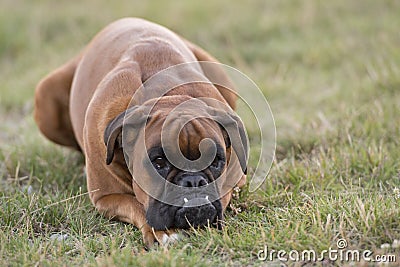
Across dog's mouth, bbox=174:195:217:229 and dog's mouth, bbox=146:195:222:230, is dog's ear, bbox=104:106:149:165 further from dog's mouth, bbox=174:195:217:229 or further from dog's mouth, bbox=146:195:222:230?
dog's mouth, bbox=174:195:217:229

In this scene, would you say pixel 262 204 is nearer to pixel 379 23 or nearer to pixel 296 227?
pixel 296 227

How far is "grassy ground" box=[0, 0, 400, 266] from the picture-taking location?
12.7 ft

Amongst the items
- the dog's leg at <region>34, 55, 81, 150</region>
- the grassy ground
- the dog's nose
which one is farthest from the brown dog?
the dog's leg at <region>34, 55, 81, 150</region>

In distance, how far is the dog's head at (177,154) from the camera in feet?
12.8

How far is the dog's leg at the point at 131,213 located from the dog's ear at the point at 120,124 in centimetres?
36

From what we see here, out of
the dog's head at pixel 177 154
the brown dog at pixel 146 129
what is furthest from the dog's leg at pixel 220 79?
the dog's head at pixel 177 154

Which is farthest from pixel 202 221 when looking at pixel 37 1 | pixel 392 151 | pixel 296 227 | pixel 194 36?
pixel 37 1

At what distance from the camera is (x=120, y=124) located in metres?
4.09

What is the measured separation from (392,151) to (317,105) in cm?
187

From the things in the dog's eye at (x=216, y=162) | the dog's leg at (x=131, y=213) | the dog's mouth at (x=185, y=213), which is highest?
the dog's eye at (x=216, y=162)

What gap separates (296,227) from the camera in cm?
388

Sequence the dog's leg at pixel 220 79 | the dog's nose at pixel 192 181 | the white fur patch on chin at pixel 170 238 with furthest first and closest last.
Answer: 1. the dog's leg at pixel 220 79
2. the white fur patch on chin at pixel 170 238
3. the dog's nose at pixel 192 181

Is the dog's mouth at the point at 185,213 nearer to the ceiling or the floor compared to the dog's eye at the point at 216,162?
nearer to the floor

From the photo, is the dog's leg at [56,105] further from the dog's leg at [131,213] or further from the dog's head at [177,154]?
the dog's head at [177,154]
